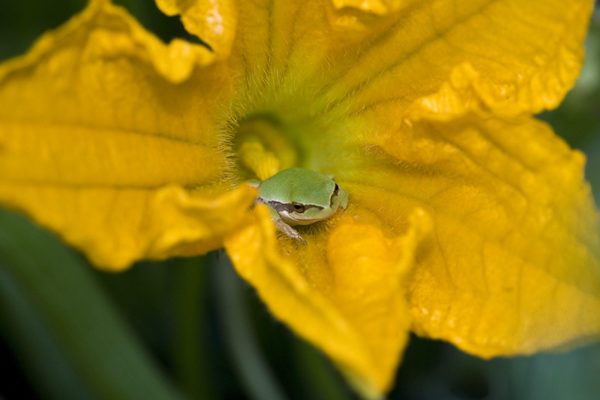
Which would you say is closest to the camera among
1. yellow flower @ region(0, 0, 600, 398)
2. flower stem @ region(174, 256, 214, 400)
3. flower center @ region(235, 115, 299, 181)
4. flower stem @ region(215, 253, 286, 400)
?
yellow flower @ region(0, 0, 600, 398)

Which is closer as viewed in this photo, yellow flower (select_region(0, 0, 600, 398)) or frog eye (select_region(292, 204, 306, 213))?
yellow flower (select_region(0, 0, 600, 398))

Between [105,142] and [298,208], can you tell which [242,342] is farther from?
[105,142]

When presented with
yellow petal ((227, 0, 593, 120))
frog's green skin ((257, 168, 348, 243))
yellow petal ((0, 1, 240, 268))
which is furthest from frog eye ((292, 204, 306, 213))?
yellow petal ((227, 0, 593, 120))

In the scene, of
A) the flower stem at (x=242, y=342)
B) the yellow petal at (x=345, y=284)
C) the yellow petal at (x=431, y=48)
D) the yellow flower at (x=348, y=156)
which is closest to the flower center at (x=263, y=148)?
the yellow flower at (x=348, y=156)

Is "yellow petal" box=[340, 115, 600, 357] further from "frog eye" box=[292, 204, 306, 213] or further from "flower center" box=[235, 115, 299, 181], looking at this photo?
"flower center" box=[235, 115, 299, 181]

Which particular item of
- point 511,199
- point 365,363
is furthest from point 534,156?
point 365,363

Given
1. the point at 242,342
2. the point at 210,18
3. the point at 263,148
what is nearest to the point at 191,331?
the point at 242,342

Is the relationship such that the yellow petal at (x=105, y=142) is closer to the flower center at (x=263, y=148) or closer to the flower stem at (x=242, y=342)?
the flower center at (x=263, y=148)
